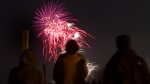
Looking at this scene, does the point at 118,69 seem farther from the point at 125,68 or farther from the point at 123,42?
the point at 123,42

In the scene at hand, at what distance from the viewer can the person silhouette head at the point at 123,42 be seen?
227 inches

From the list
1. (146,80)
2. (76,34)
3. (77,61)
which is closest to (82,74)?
(77,61)

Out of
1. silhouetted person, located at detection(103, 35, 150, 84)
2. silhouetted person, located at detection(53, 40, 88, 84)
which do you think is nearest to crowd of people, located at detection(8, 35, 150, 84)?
silhouetted person, located at detection(103, 35, 150, 84)

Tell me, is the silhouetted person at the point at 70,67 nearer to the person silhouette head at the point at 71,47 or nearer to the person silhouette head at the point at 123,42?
the person silhouette head at the point at 71,47

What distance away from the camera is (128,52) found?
5773mm

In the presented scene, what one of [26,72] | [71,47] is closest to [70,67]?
[71,47]

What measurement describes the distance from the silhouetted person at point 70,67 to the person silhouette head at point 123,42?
149 centimetres

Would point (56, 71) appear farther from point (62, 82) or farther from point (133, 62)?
point (133, 62)

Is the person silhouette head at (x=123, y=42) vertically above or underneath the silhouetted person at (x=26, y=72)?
above

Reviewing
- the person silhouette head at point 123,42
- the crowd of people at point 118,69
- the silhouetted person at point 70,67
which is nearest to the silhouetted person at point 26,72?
the crowd of people at point 118,69

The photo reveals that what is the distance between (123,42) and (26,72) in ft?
5.72

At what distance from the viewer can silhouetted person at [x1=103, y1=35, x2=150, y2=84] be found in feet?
18.7

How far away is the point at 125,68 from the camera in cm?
573

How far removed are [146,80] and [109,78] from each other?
627 millimetres
